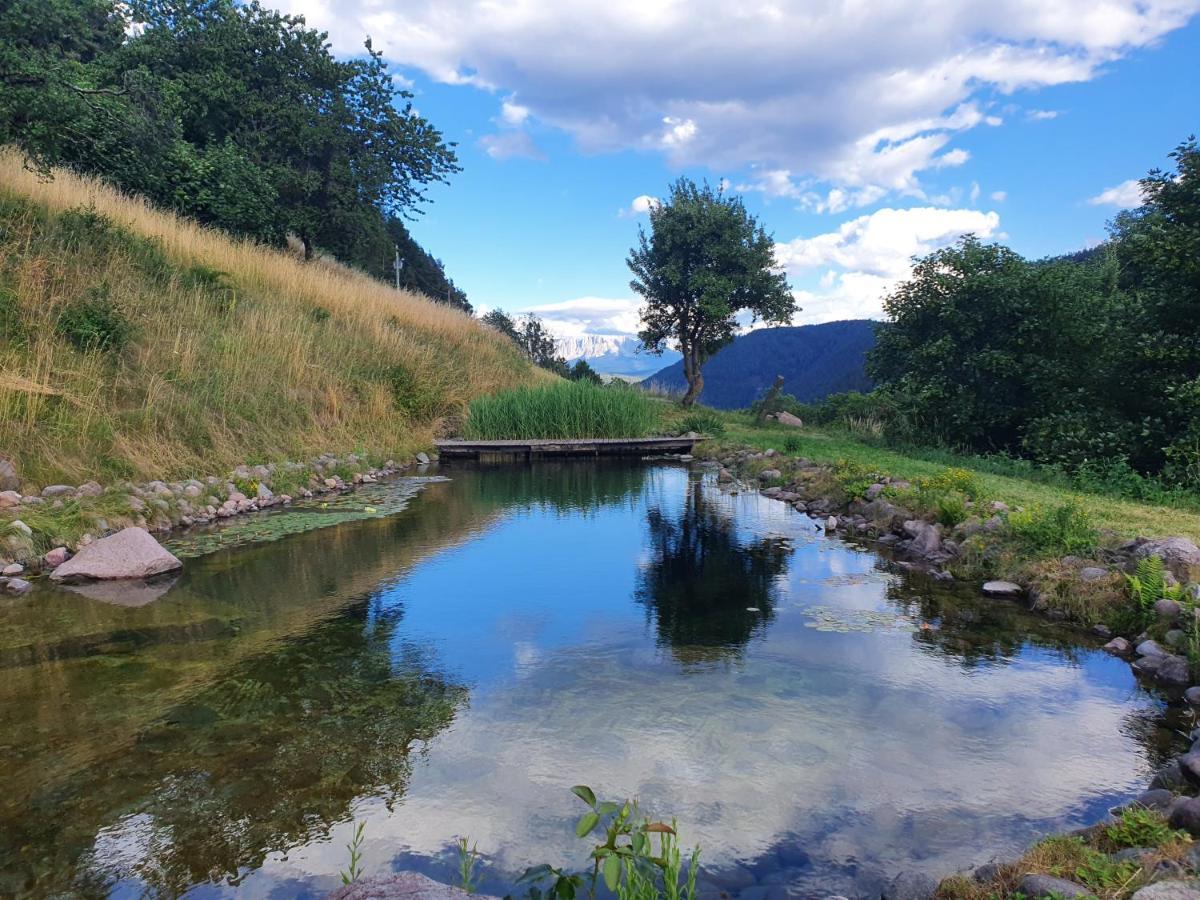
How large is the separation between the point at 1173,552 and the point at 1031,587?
1.01 metres

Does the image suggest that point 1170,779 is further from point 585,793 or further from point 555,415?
point 555,415

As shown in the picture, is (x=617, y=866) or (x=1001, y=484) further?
(x=1001, y=484)

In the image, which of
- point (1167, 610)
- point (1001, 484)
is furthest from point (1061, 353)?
point (1167, 610)

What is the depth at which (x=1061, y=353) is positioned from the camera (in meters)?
13.4

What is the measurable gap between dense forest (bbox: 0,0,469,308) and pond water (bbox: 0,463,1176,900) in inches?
500

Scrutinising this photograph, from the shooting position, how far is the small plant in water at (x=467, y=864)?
2545 millimetres

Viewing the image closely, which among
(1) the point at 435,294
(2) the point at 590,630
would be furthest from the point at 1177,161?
(1) the point at 435,294

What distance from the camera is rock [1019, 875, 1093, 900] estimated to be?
2197mm

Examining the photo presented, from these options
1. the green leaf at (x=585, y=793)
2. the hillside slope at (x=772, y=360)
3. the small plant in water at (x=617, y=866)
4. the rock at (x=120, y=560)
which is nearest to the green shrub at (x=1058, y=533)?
the small plant in water at (x=617, y=866)

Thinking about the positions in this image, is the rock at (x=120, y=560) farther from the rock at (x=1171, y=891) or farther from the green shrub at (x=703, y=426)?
the green shrub at (x=703, y=426)

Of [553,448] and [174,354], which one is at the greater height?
[174,354]

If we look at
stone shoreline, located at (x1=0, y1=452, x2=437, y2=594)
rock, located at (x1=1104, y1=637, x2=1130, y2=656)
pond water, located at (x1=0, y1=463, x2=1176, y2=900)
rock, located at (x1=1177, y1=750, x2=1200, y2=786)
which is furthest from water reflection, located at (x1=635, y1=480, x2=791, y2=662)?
stone shoreline, located at (x1=0, y1=452, x2=437, y2=594)

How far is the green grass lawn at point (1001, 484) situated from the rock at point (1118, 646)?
171 cm

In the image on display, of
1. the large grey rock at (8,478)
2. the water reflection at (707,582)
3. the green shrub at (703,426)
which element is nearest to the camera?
the water reflection at (707,582)
